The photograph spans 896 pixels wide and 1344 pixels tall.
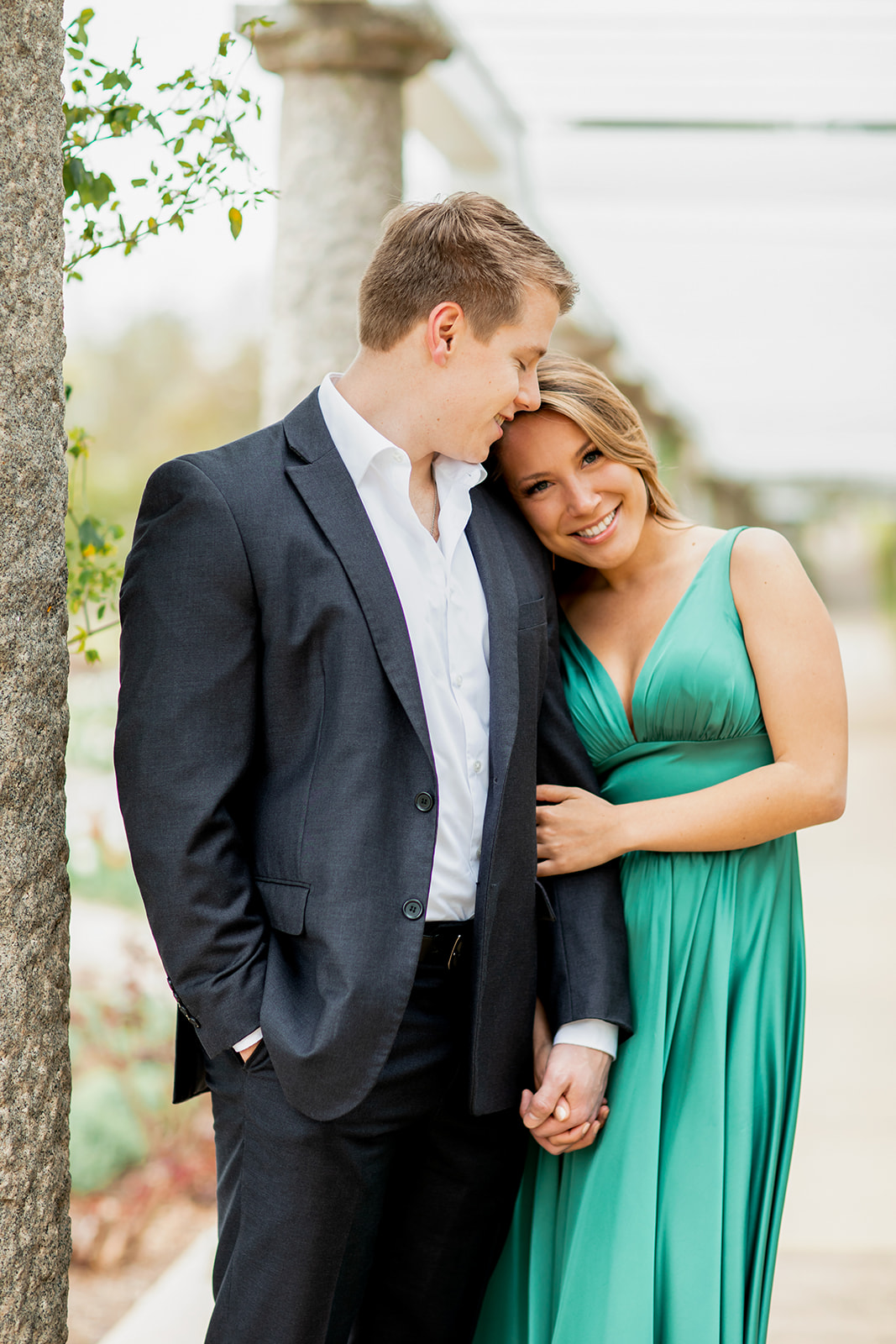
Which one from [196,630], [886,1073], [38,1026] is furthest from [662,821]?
[886,1073]

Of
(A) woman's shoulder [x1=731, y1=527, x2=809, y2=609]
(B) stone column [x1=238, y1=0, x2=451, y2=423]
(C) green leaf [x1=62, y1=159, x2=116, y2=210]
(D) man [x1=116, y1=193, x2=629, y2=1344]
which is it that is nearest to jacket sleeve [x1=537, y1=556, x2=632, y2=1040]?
(D) man [x1=116, y1=193, x2=629, y2=1344]

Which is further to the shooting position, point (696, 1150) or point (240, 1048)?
point (696, 1150)

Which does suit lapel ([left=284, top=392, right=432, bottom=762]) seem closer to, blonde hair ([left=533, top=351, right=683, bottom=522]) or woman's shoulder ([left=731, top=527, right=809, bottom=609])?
blonde hair ([left=533, top=351, right=683, bottom=522])

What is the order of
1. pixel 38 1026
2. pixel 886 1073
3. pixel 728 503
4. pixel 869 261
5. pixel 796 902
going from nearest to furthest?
pixel 38 1026
pixel 796 902
pixel 886 1073
pixel 869 261
pixel 728 503

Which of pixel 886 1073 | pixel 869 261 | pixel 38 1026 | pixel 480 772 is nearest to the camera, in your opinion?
pixel 38 1026

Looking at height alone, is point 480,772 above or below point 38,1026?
above

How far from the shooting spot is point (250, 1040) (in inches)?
74.6

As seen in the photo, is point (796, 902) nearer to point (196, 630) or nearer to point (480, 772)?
point (480, 772)

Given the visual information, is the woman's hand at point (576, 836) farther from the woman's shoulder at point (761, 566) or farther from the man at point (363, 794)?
the woman's shoulder at point (761, 566)

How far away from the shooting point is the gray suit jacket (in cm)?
184

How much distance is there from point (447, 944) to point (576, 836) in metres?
0.33

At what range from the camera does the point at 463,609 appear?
208 cm

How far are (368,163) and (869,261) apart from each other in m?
5.42

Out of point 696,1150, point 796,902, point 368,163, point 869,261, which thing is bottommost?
point 696,1150
